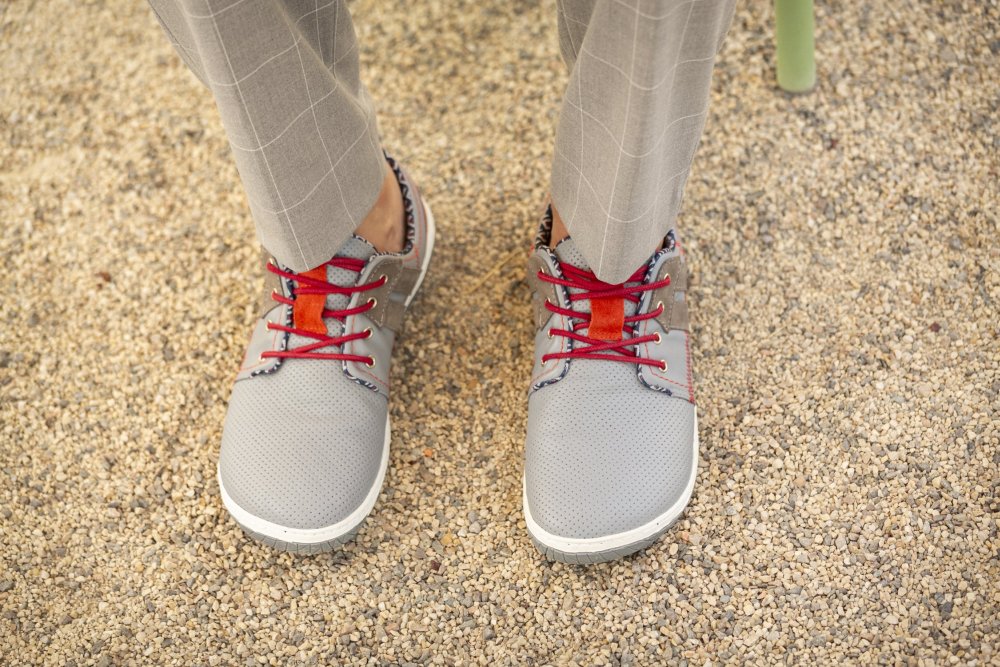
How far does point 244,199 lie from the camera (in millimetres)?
1374

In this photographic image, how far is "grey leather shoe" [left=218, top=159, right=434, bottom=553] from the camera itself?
99 centimetres

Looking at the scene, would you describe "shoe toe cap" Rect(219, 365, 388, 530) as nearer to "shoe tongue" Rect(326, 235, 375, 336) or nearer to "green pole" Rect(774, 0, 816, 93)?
"shoe tongue" Rect(326, 235, 375, 336)

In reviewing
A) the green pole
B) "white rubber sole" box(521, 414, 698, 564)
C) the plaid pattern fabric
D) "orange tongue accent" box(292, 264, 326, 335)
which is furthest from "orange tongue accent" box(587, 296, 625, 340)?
the green pole

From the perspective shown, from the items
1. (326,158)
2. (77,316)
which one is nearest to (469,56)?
(326,158)

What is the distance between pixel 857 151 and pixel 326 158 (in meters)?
0.89

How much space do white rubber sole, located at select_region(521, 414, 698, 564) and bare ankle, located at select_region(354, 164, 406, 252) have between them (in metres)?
0.42

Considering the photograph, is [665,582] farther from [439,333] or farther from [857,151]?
[857,151]

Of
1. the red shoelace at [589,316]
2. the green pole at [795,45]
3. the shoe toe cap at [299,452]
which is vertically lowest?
the shoe toe cap at [299,452]

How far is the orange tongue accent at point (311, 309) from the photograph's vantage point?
1035mm

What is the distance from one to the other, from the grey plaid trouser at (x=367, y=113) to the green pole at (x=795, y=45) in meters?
0.49

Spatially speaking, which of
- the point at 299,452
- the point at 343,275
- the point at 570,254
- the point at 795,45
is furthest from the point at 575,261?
the point at 795,45

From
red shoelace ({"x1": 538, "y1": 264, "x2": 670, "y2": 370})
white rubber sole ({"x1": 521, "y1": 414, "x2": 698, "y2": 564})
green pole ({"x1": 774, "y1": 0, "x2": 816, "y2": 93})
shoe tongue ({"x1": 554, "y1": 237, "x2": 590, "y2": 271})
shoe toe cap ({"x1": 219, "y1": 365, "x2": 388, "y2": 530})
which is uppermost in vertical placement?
green pole ({"x1": 774, "y1": 0, "x2": 816, "y2": 93})

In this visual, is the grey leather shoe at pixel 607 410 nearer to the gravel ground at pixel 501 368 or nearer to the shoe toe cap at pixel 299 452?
the gravel ground at pixel 501 368

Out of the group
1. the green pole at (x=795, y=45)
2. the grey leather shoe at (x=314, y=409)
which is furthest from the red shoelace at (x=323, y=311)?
the green pole at (x=795, y=45)
